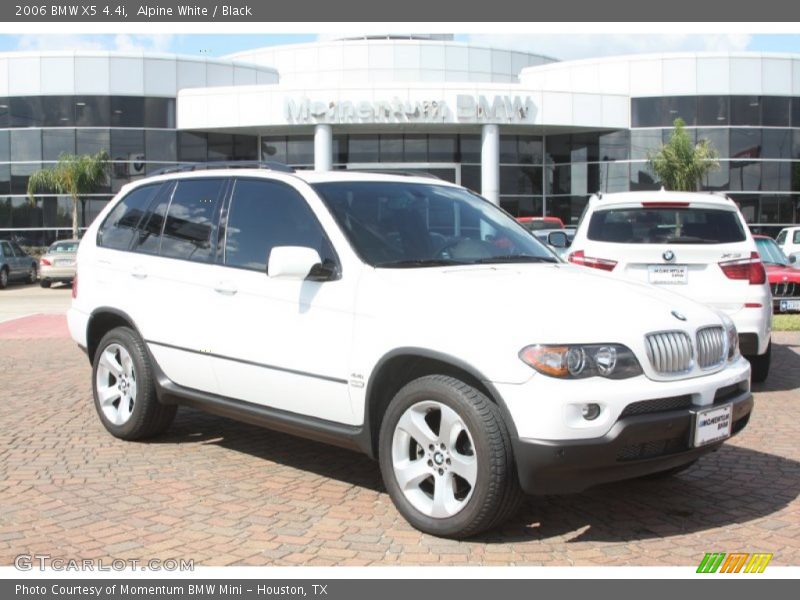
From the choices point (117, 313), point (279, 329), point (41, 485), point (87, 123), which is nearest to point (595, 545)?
point (279, 329)

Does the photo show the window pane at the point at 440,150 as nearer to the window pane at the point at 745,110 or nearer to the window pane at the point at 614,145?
the window pane at the point at 614,145

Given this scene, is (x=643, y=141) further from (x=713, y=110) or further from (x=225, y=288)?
(x=225, y=288)

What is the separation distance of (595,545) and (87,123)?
116 ft

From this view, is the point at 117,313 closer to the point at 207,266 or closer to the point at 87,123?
the point at 207,266

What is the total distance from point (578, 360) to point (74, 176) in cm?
3341

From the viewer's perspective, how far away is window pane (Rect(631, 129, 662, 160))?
3666cm

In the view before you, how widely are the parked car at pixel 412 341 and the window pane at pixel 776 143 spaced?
34.1 m

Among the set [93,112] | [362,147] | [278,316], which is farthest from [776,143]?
[278,316]

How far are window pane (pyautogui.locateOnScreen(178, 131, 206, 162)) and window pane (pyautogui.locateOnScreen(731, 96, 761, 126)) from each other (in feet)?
73.6

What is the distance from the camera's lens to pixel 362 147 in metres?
37.2

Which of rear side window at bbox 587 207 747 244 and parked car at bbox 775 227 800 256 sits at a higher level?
rear side window at bbox 587 207 747 244

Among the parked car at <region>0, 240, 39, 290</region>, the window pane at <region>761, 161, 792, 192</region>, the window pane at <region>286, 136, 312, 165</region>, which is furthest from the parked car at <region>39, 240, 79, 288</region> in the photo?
the window pane at <region>761, 161, 792, 192</region>

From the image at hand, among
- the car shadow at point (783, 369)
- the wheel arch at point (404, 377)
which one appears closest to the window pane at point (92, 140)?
the car shadow at point (783, 369)

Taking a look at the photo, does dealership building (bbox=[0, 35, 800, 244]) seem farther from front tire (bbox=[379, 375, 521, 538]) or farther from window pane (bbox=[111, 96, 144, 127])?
front tire (bbox=[379, 375, 521, 538])
